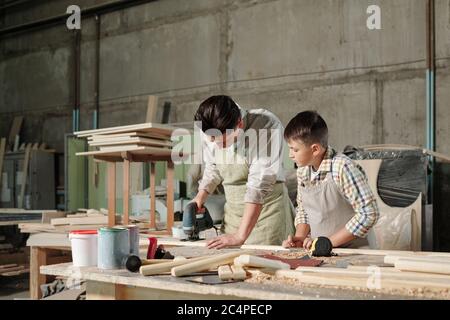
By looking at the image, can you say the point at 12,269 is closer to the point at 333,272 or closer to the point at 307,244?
the point at 307,244

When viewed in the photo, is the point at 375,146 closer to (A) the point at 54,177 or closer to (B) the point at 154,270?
(B) the point at 154,270

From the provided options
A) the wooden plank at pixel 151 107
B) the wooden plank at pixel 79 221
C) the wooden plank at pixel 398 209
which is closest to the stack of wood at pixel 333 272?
the wooden plank at pixel 79 221

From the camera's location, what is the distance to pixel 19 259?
5.61 metres

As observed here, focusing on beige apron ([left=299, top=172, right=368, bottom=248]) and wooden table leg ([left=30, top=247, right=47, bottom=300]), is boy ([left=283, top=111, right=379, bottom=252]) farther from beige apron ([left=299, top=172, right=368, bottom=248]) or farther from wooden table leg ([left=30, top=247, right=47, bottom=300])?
wooden table leg ([left=30, top=247, right=47, bottom=300])

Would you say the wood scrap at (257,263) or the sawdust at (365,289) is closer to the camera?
the sawdust at (365,289)

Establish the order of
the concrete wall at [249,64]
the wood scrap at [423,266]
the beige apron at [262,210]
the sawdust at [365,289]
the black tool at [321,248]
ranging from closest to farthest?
the sawdust at [365,289] → the wood scrap at [423,266] → the black tool at [321,248] → the beige apron at [262,210] → the concrete wall at [249,64]

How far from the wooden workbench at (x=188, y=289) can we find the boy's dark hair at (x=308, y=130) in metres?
0.62

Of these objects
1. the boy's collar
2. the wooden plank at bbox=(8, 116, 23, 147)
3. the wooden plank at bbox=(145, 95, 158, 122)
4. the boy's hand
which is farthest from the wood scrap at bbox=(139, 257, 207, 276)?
the wooden plank at bbox=(8, 116, 23, 147)

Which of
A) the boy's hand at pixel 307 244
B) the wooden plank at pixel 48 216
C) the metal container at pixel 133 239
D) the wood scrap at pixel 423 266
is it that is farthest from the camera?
the wooden plank at pixel 48 216

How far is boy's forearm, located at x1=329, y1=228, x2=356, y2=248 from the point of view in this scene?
2.23 m

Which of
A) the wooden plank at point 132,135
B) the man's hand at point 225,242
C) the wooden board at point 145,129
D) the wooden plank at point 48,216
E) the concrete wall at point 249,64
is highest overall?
the concrete wall at point 249,64

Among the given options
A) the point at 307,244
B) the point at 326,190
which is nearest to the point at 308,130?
the point at 326,190

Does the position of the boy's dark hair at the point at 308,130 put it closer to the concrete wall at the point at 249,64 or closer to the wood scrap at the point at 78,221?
the wood scrap at the point at 78,221

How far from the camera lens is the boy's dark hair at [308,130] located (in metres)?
2.28
